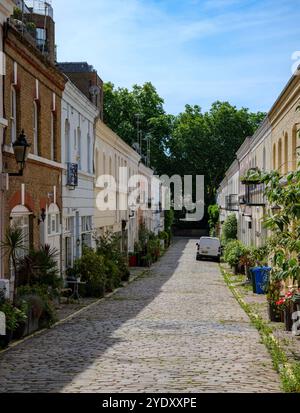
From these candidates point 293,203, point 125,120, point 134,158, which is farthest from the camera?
point 125,120

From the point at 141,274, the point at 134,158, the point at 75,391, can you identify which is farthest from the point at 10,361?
the point at 134,158

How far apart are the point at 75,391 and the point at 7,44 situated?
30.0 ft

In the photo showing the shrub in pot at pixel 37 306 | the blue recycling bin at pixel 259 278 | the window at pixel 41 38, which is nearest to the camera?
the shrub in pot at pixel 37 306

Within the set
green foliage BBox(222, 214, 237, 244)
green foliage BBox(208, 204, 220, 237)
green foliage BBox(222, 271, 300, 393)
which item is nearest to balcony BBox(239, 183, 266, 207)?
green foliage BBox(222, 271, 300, 393)

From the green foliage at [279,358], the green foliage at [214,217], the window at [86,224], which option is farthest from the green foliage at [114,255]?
the green foliage at [214,217]

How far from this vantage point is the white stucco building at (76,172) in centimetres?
2284

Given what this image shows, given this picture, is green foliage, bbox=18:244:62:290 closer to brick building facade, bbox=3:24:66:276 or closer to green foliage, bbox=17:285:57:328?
green foliage, bbox=17:285:57:328

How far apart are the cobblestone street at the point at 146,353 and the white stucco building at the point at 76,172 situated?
355cm

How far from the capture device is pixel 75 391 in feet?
30.3

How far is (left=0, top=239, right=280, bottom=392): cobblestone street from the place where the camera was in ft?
32.1

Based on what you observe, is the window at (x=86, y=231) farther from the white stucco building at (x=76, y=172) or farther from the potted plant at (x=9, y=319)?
the potted plant at (x=9, y=319)

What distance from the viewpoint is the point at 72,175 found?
76.0ft

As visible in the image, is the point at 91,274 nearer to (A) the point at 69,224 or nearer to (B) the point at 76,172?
(A) the point at 69,224
